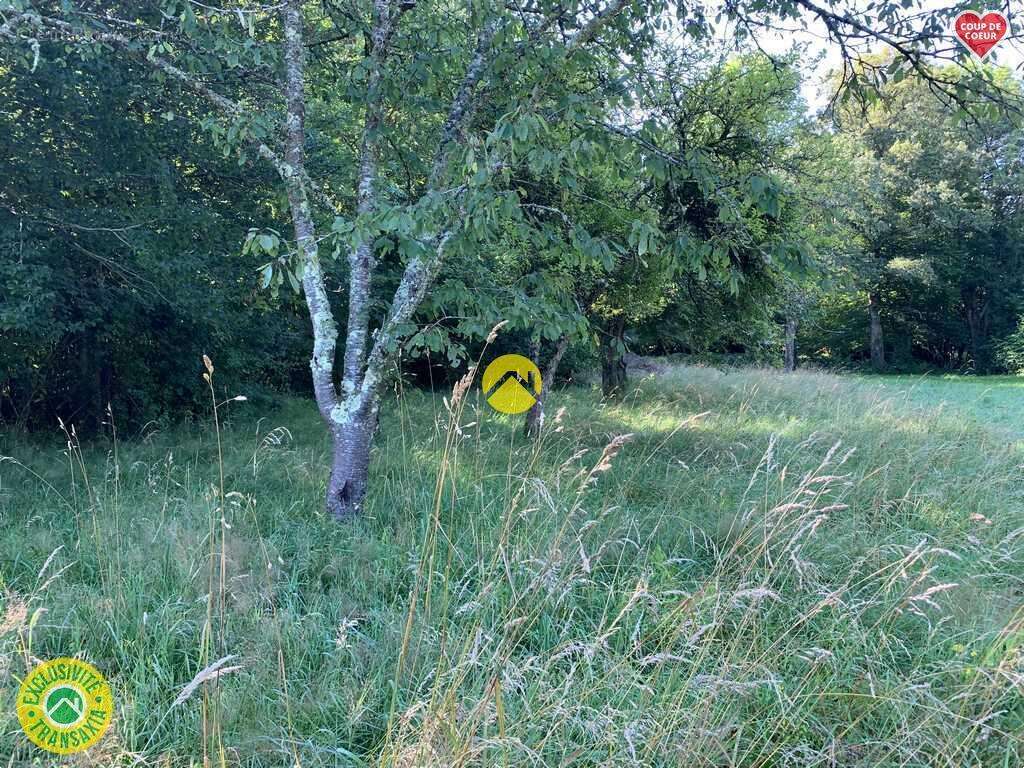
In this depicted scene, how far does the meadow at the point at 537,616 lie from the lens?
1.89 meters

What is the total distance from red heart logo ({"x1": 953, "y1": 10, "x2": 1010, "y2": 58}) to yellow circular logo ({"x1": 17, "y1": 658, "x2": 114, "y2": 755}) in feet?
16.3

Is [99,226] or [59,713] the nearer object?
[59,713]

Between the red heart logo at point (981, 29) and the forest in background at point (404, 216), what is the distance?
226 mm

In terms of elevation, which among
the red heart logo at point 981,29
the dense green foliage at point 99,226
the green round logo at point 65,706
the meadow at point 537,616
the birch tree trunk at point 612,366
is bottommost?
the meadow at point 537,616

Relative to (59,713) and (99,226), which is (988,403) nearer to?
(99,226)

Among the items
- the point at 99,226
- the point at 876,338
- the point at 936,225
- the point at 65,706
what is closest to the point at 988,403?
the point at 99,226

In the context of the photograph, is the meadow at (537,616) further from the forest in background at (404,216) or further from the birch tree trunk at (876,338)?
the birch tree trunk at (876,338)

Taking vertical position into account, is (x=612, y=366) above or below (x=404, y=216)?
below

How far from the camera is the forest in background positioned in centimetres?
365

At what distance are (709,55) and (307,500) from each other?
6263 millimetres

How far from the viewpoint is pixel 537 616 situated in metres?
2.58

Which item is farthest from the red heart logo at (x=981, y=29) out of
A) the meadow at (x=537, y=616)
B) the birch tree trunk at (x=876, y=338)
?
the birch tree trunk at (x=876, y=338)

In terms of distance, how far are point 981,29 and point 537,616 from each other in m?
4.05

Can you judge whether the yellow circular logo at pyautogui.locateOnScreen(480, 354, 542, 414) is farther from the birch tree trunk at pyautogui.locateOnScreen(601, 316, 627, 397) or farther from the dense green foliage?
the birch tree trunk at pyautogui.locateOnScreen(601, 316, 627, 397)
